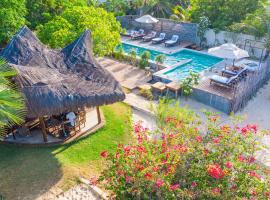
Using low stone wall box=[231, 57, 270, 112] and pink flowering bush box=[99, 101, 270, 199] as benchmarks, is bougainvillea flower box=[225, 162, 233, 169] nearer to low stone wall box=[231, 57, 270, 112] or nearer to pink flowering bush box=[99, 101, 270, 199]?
pink flowering bush box=[99, 101, 270, 199]

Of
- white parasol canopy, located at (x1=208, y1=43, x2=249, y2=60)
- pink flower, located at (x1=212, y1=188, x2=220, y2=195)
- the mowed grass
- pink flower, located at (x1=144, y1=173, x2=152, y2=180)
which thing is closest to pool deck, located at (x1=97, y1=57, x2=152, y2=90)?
white parasol canopy, located at (x1=208, y1=43, x2=249, y2=60)

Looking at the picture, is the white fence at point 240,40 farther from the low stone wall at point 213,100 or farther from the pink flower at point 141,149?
the pink flower at point 141,149

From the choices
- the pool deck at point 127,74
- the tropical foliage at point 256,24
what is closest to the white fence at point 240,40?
the tropical foliage at point 256,24

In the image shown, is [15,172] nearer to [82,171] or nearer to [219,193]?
[82,171]

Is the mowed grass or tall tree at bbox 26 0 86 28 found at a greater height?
tall tree at bbox 26 0 86 28

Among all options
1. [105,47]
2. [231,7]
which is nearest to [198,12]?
[231,7]

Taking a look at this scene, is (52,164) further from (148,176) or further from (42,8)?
(42,8)
